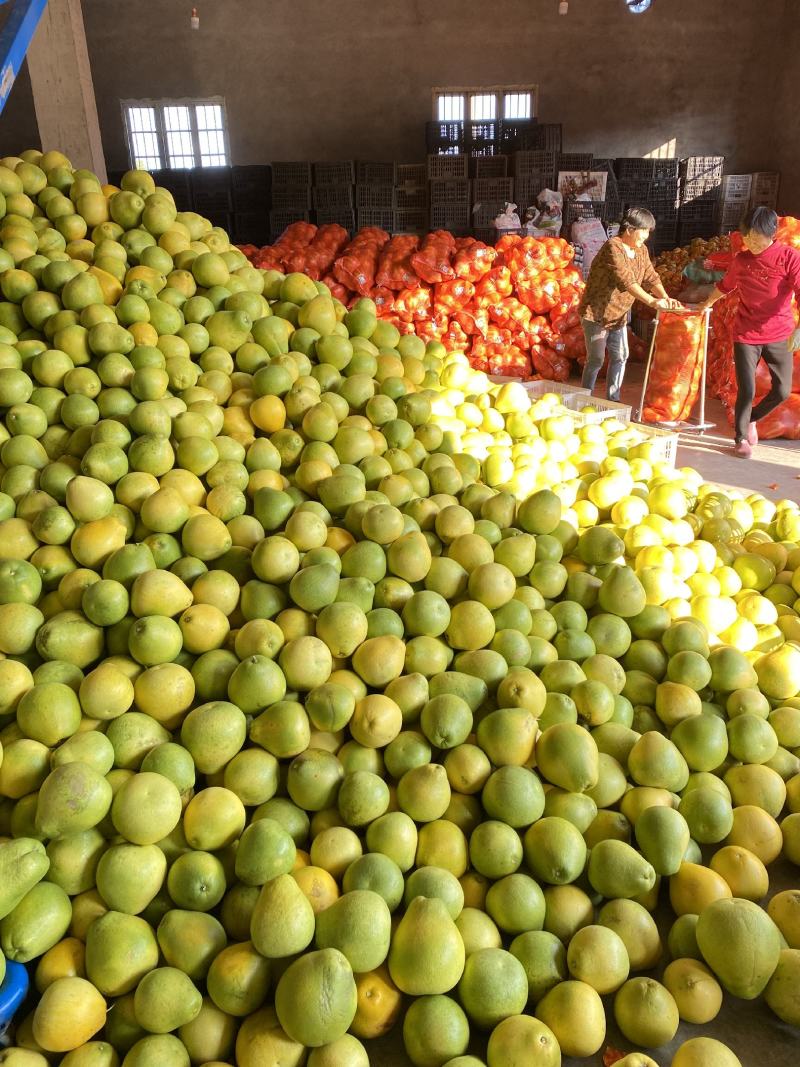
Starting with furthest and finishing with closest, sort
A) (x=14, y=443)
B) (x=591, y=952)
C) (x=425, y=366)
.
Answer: (x=425, y=366) → (x=14, y=443) → (x=591, y=952)

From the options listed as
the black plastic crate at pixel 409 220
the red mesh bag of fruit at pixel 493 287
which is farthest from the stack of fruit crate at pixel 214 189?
the red mesh bag of fruit at pixel 493 287

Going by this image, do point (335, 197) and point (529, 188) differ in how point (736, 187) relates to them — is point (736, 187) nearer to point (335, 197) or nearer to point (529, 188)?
point (529, 188)

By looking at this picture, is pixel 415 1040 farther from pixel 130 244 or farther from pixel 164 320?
pixel 130 244

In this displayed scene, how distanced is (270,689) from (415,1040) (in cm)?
68

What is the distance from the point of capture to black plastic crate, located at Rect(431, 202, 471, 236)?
31.4 feet

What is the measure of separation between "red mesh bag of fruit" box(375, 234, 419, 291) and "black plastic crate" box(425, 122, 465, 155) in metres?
3.37

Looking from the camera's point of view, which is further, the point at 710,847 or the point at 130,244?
the point at 130,244

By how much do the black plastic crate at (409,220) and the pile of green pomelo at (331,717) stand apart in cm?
822

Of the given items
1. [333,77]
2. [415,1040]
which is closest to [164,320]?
[415,1040]

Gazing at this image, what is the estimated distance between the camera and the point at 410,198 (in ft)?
32.9

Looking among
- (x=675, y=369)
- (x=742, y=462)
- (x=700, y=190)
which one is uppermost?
(x=700, y=190)

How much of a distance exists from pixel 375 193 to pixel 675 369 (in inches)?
219

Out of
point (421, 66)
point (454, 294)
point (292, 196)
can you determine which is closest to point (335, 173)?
point (292, 196)

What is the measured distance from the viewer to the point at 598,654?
1947mm
